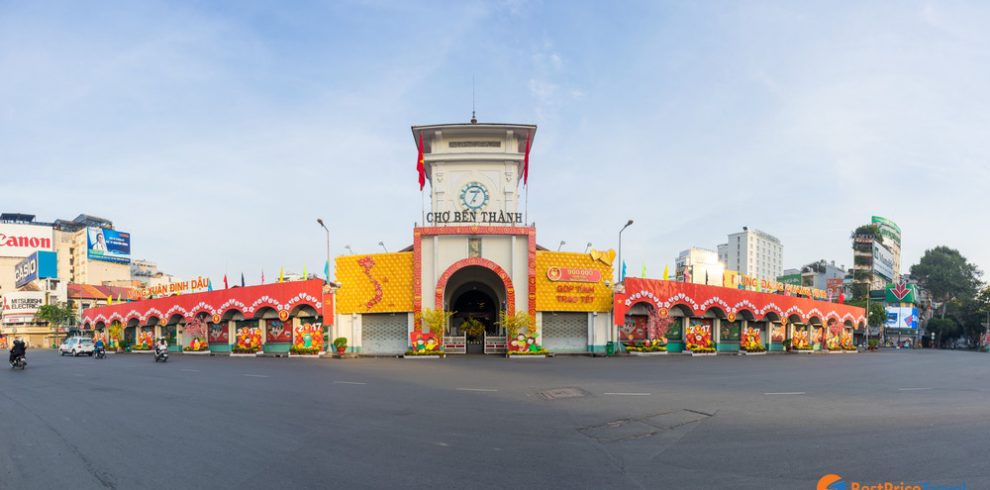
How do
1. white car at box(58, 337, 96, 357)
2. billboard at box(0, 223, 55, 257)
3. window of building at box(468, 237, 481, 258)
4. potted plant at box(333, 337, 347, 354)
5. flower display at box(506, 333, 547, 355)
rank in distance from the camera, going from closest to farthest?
flower display at box(506, 333, 547, 355), potted plant at box(333, 337, 347, 354), window of building at box(468, 237, 481, 258), white car at box(58, 337, 96, 357), billboard at box(0, 223, 55, 257)

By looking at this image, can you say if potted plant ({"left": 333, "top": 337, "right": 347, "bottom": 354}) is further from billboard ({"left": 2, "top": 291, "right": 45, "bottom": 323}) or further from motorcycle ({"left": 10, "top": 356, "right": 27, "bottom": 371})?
billboard ({"left": 2, "top": 291, "right": 45, "bottom": 323})

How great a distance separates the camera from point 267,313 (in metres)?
39.8

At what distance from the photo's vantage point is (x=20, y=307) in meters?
75.8

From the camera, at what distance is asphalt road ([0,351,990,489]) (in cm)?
769

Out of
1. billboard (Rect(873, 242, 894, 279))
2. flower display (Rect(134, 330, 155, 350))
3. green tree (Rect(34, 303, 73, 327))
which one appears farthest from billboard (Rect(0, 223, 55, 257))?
billboard (Rect(873, 242, 894, 279))

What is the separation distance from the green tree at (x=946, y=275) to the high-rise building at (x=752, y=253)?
2184 inches

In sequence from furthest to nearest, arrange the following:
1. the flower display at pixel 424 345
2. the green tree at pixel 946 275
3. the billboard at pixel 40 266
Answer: the green tree at pixel 946 275, the billboard at pixel 40 266, the flower display at pixel 424 345

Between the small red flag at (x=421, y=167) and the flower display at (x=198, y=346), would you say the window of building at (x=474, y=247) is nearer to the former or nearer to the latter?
the small red flag at (x=421, y=167)

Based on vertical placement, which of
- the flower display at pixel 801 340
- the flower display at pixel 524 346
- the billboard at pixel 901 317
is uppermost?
the flower display at pixel 524 346

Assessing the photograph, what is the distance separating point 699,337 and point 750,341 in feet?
20.1

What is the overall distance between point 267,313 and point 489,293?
18.3 m

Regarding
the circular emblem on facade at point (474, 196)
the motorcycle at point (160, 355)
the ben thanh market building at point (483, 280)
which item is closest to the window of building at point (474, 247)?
the ben thanh market building at point (483, 280)

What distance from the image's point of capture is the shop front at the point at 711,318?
3828 cm

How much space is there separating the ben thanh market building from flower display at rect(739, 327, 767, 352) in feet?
0.72
